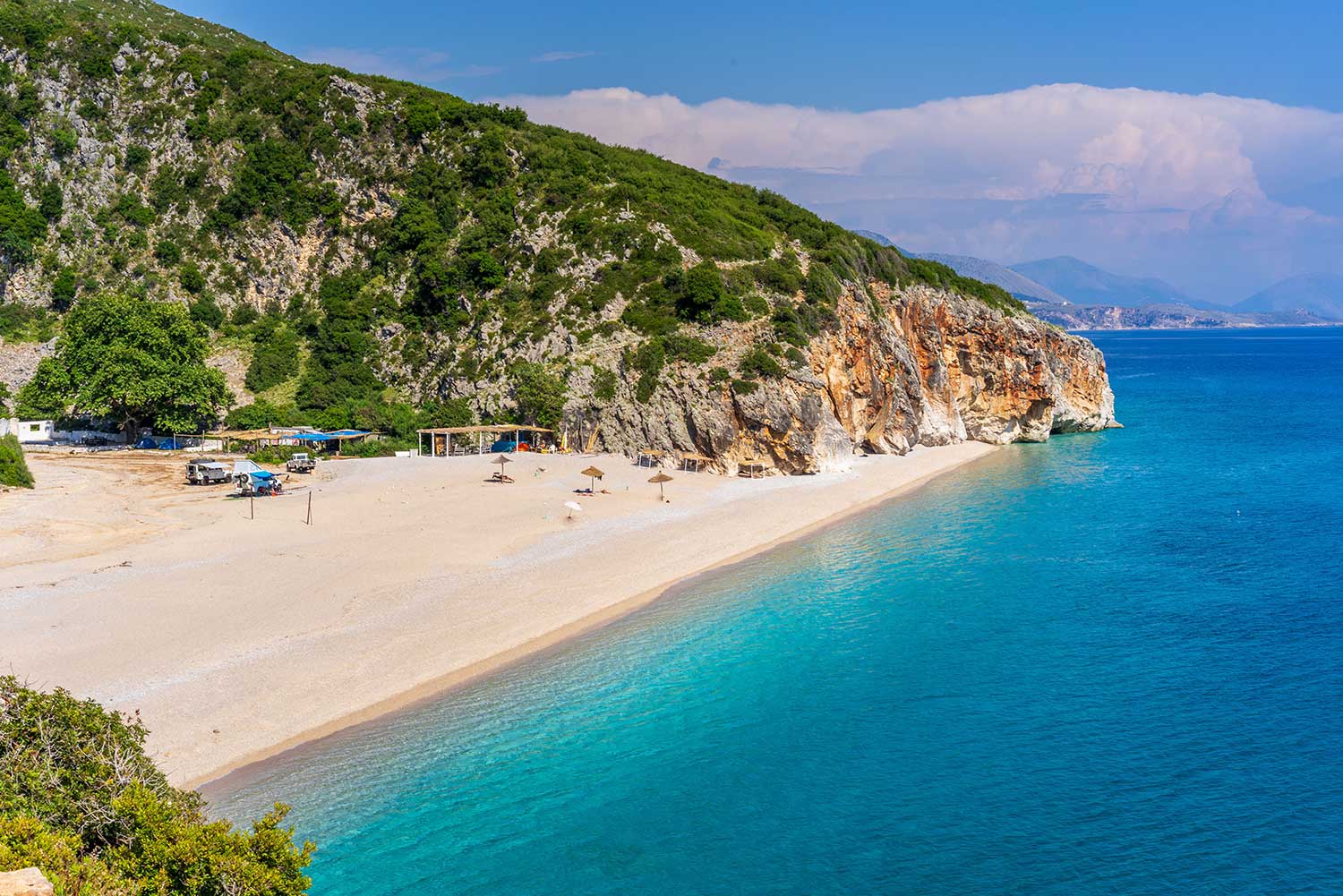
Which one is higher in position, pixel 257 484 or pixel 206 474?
pixel 206 474

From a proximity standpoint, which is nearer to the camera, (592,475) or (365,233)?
(592,475)

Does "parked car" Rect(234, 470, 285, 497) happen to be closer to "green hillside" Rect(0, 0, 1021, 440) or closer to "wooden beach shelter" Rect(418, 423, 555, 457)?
"wooden beach shelter" Rect(418, 423, 555, 457)

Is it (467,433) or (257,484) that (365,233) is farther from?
(257,484)

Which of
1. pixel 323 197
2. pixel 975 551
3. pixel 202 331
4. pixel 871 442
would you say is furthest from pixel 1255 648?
pixel 323 197

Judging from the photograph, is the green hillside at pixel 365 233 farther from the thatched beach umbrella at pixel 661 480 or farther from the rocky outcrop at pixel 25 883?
the rocky outcrop at pixel 25 883

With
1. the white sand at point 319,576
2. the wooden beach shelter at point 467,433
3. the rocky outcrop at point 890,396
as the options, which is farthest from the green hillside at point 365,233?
the white sand at point 319,576

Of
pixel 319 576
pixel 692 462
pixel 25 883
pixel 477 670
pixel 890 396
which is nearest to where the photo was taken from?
pixel 25 883

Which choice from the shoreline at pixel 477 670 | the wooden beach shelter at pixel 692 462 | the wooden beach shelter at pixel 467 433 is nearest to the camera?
the shoreline at pixel 477 670

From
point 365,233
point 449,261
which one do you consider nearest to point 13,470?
point 449,261
